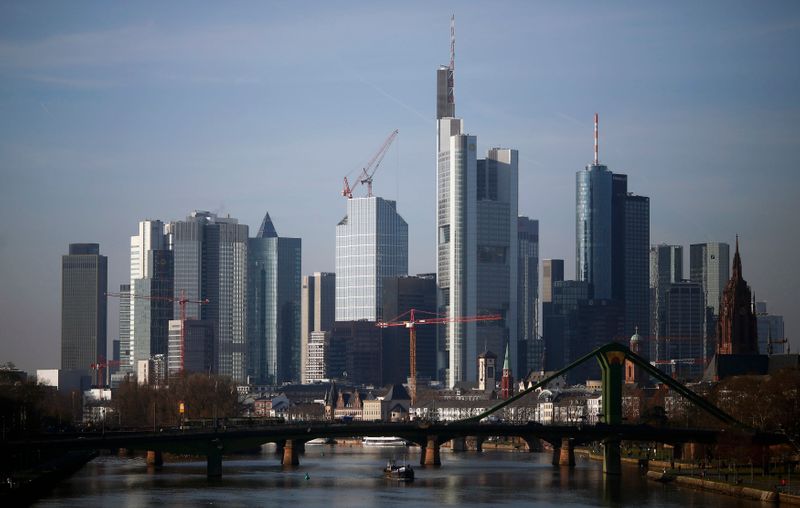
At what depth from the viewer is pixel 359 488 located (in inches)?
5271

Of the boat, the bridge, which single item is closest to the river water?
the boat

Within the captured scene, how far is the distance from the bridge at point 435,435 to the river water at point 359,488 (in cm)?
234

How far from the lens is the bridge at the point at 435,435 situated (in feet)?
452

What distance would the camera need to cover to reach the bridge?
5428 inches

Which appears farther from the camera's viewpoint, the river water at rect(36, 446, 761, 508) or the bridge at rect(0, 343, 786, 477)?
the bridge at rect(0, 343, 786, 477)

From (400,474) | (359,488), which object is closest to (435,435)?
(400,474)

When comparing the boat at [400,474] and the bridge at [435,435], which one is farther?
the boat at [400,474]

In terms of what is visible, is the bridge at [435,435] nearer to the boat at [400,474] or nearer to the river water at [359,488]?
the river water at [359,488]

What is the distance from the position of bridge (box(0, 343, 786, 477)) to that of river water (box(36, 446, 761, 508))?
2.34 metres

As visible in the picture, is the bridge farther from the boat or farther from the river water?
the boat

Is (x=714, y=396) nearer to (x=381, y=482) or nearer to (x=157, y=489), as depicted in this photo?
(x=381, y=482)

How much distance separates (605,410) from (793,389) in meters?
17.0

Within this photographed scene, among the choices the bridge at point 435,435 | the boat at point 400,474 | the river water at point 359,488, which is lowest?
the river water at point 359,488

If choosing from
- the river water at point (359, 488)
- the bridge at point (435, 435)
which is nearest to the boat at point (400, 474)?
the river water at point (359, 488)
